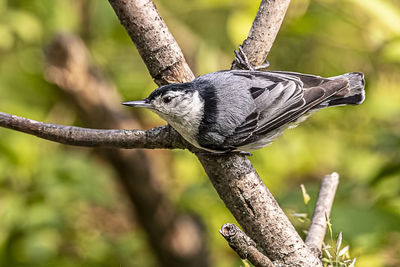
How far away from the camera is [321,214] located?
1364 mm

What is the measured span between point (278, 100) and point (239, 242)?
66 cm

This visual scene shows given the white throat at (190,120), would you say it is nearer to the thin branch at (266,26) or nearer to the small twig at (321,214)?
the thin branch at (266,26)

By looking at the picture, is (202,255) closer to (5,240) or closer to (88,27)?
(5,240)

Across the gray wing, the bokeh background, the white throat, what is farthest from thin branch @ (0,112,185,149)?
the bokeh background

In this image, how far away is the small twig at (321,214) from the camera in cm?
129

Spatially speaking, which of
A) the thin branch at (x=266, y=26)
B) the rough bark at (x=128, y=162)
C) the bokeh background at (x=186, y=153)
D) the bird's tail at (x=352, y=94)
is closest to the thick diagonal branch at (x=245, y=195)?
the thin branch at (x=266, y=26)

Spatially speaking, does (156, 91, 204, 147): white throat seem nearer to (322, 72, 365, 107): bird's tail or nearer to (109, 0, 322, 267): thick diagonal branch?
(109, 0, 322, 267): thick diagonal branch

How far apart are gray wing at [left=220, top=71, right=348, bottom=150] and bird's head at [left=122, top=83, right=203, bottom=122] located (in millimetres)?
135

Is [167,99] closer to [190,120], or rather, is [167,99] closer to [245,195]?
[190,120]

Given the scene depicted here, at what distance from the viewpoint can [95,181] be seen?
2.46 meters

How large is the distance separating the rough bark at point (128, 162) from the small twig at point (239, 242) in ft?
6.46

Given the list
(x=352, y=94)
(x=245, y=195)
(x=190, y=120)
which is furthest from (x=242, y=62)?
(x=352, y=94)

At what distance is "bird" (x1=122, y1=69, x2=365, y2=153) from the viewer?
1.32m

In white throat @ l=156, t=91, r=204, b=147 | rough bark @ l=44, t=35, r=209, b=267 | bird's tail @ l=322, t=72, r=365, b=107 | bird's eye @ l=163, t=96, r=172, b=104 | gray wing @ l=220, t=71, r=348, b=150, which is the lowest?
rough bark @ l=44, t=35, r=209, b=267
